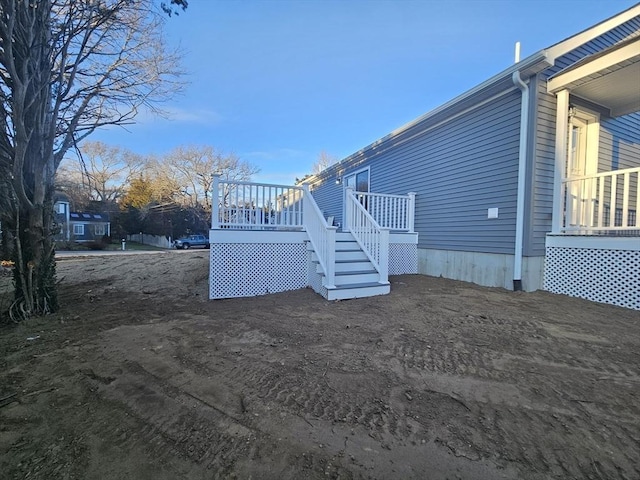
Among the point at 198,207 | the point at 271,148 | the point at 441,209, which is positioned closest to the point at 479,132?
the point at 441,209

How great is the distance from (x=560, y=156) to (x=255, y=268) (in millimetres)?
6104

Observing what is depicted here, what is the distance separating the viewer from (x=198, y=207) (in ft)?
104

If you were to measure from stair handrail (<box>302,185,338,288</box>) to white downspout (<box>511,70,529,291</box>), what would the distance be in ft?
11.3

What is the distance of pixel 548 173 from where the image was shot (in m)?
5.63

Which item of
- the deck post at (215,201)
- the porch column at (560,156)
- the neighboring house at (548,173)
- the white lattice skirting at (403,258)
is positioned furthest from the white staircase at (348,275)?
the porch column at (560,156)

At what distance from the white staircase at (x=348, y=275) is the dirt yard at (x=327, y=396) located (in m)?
0.91

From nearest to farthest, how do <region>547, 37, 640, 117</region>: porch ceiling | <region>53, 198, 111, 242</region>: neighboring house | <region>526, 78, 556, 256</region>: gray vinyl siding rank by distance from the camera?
<region>547, 37, 640, 117</region>: porch ceiling < <region>526, 78, 556, 256</region>: gray vinyl siding < <region>53, 198, 111, 242</region>: neighboring house

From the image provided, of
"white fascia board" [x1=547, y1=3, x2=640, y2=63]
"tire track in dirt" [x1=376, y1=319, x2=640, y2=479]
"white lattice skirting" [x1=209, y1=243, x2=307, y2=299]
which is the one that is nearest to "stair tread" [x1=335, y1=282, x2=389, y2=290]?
"white lattice skirting" [x1=209, y1=243, x2=307, y2=299]

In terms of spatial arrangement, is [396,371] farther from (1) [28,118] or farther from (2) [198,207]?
(2) [198,207]

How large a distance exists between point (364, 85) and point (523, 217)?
363 inches

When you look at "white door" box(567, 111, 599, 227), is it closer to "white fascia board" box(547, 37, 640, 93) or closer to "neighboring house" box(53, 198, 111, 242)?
"white fascia board" box(547, 37, 640, 93)

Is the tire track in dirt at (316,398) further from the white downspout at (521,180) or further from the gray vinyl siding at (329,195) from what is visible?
the gray vinyl siding at (329,195)

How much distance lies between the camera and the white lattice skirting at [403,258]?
7.69 meters

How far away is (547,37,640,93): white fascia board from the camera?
449 cm
